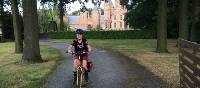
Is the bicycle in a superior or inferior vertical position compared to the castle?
inferior

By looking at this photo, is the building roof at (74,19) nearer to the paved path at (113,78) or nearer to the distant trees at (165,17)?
the distant trees at (165,17)

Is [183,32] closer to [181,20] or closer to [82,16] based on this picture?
[181,20]

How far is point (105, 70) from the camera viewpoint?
682 inches

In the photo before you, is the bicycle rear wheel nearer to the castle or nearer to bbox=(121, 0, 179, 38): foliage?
bbox=(121, 0, 179, 38): foliage

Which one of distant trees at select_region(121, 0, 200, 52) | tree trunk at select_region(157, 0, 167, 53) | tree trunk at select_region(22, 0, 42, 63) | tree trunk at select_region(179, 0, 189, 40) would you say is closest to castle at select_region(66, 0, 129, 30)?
distant trees at select_region(121, 0, 200, 52)

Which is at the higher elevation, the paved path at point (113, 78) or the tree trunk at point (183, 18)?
the tree trunk at point (183, 18)

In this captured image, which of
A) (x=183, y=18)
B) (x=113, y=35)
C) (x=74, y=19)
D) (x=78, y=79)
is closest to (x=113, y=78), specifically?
(x=78, y=79)

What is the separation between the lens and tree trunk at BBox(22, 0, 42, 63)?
867 inches

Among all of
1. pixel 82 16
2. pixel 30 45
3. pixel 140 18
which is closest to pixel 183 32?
pixel 30 45

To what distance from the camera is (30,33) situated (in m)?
22.3

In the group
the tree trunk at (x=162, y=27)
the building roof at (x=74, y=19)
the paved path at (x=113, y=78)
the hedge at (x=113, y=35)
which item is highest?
the building roof at (x=74, y=19)

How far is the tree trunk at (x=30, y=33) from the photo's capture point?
22.0 metres

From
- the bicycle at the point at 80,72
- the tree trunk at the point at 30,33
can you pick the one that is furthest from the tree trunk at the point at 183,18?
the bicycle at the point at 80,72

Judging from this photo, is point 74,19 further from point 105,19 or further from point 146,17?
point 146,17
